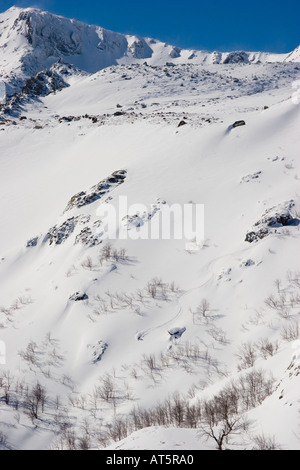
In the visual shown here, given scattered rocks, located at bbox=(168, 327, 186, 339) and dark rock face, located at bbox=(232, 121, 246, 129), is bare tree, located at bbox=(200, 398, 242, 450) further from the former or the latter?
dark rock face, located at bbox=(232, 121, 246, 129)

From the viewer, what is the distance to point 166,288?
1253 centimetres

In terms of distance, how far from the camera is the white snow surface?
338 inches

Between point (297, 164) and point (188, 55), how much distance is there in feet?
575

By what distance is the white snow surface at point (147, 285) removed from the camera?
8.59 m

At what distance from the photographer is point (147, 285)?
42.3 feet

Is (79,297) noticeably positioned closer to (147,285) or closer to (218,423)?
(147,285)

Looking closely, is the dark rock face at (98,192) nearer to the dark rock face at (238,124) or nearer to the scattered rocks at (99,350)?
the dark rock face at (238,124)

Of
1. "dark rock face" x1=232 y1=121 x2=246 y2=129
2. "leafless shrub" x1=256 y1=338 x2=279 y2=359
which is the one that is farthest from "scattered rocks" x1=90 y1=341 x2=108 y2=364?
"dark rock face" x1=232 y1=121 x2=246 y2=129

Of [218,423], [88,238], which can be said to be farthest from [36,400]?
[88,238]
